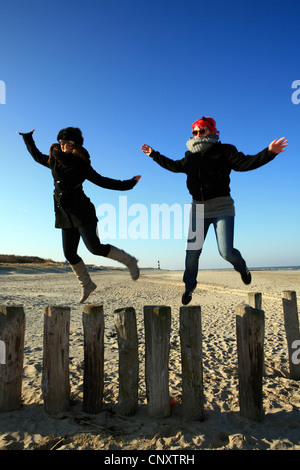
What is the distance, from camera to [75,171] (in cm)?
342

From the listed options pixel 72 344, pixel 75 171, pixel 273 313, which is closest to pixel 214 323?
pixel 273 313

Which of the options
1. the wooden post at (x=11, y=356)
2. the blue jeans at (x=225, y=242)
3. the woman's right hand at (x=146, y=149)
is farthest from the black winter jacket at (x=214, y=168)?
the wooden post at (x=11, y=356)

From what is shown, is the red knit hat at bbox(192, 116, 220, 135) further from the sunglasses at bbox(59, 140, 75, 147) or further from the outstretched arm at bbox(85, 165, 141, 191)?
the sunglasses at bbox(59, 140, 75, 147)

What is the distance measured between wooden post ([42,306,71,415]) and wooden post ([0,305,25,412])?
378 mm

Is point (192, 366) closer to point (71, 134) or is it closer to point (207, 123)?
point (207, 123)

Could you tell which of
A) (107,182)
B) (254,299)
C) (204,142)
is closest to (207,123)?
(204,142)

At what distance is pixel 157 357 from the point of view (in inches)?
155

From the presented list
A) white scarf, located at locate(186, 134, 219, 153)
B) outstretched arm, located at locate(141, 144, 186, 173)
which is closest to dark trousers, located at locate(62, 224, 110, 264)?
outstretched arm, located at locate(141, 144, 186, 173)

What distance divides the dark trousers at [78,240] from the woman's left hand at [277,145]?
207cm

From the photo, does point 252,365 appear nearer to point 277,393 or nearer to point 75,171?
point 277,393

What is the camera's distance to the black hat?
3.50 m

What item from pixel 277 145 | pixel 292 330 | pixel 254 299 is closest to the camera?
pixel 277 145

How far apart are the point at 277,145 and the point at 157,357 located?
281cm
